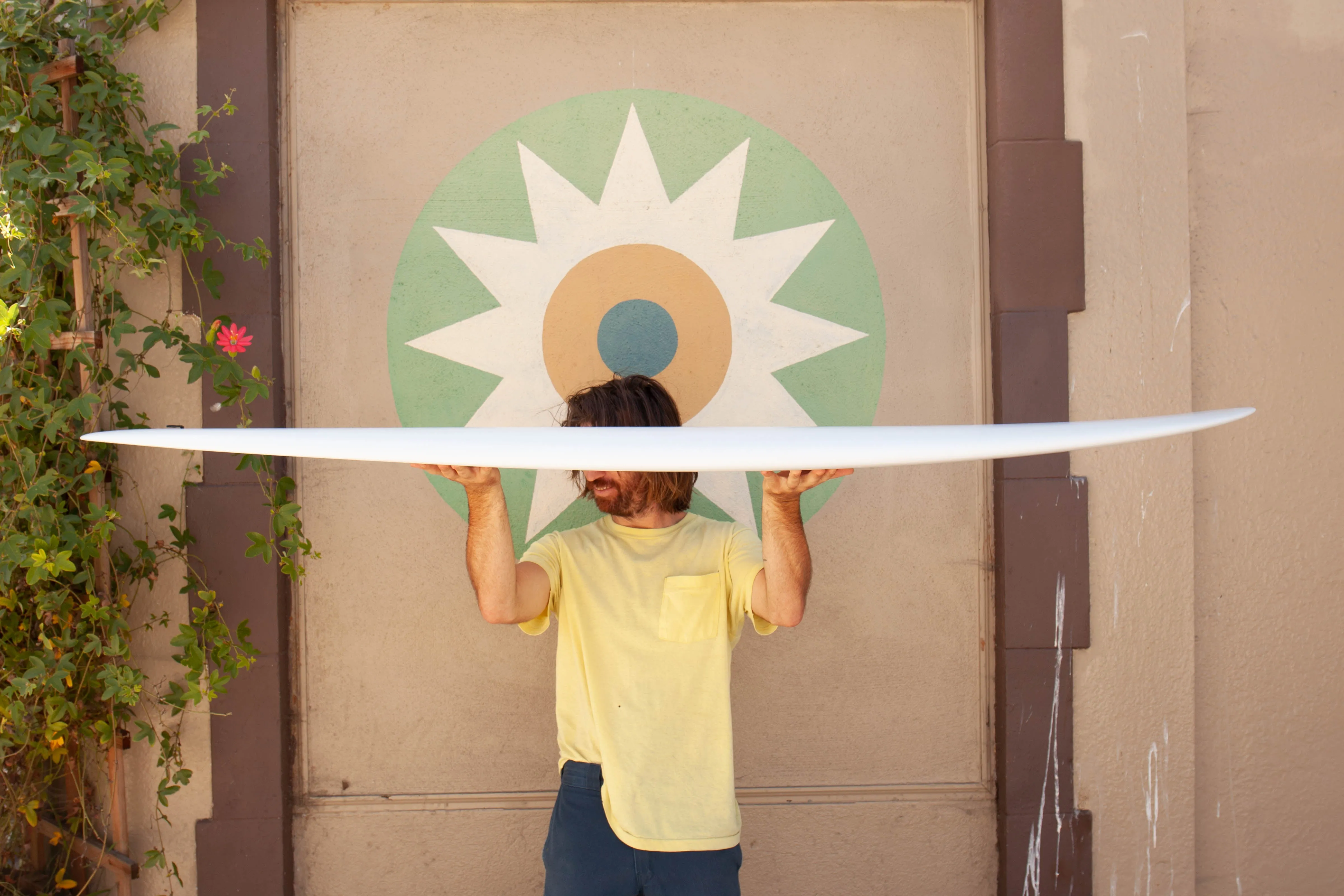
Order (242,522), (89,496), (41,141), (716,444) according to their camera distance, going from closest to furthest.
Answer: (716,444) → (41,141) → (89,496) → (242,522)

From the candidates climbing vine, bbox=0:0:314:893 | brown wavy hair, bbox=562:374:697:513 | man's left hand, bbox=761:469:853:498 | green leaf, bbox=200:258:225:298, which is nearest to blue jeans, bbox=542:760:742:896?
brown wavy hair, bbox=562:374:697:513

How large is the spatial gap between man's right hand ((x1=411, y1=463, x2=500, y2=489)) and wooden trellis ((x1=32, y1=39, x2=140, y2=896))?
1103mm

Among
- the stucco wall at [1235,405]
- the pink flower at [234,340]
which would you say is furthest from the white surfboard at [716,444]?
the stucco wall at [1235,405]

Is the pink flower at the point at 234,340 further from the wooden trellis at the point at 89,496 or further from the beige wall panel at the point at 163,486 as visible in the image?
the wooden trellis at the point at 89,496

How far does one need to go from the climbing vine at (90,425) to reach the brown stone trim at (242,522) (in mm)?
43

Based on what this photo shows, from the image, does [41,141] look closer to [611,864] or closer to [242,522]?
[242,522]

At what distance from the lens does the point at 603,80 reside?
92.8 inches

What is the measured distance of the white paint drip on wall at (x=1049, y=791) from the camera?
2.28 meters

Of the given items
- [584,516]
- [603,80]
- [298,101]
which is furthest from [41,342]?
[603,80]

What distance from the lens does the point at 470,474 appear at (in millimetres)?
1491

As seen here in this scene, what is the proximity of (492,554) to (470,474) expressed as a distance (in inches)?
7.0

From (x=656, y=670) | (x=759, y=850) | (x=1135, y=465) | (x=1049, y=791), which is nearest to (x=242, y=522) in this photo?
(x=656, y=670)

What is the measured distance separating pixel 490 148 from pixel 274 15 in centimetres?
70

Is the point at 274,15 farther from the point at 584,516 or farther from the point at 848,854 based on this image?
the point at 848,854
